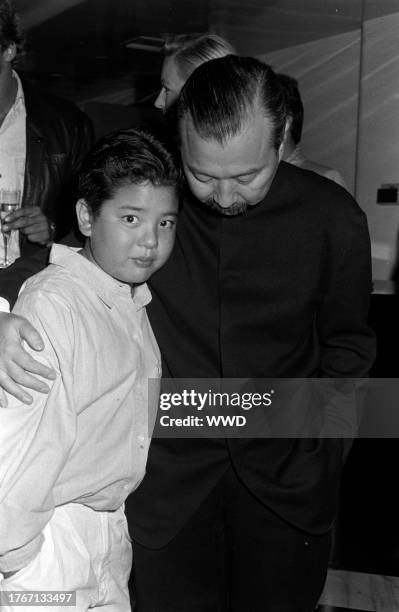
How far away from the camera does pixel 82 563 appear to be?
1.27 metres

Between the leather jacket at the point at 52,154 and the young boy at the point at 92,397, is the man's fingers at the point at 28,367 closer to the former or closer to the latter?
the young boy at the point at 92,397

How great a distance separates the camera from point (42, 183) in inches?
84.4

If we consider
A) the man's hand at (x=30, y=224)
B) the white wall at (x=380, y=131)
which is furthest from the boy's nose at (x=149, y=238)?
the white wall at (x=380, y=131)

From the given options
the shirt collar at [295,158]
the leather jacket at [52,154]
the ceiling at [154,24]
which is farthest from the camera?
the ceiling at [154,24]

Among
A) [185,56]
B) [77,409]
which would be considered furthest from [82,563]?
[185,56]

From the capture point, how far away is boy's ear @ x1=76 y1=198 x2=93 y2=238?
1.35 m

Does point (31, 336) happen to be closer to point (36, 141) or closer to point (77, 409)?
point (77, 409)

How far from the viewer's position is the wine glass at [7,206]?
6.47 feet

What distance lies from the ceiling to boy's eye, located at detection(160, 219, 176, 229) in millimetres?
4494

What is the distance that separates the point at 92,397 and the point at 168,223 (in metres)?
0.33

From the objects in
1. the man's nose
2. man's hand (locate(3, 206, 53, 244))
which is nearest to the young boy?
the man's nose

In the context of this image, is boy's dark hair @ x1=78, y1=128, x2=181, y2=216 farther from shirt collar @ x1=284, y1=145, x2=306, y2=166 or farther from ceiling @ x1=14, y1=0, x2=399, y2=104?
ceiling @ x1=14, y1=0, x2=399, y2=104

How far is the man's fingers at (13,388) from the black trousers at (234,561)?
43 centimetres

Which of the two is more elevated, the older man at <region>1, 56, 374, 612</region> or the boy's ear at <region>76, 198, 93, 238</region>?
the boy's ear at <region>76, 198, 93, 238</region>
